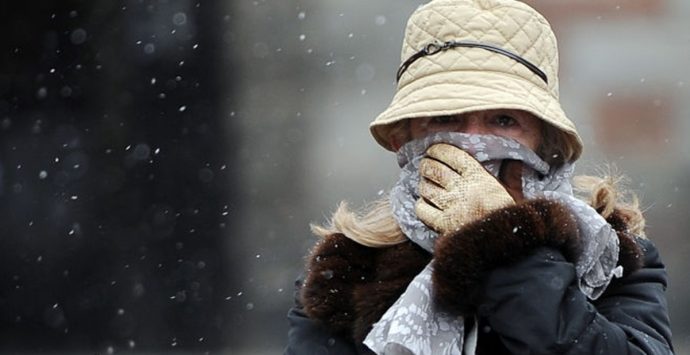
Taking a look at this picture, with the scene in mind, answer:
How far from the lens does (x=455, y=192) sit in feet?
7.42

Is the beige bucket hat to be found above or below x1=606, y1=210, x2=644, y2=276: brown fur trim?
above

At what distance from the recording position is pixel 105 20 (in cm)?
626

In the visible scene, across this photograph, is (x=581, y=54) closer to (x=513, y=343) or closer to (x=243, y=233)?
(x=243, y=233)

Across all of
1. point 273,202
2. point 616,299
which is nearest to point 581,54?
point 273,202

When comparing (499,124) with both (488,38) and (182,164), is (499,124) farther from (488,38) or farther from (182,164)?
(182,164)

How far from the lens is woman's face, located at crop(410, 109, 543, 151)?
2.36m

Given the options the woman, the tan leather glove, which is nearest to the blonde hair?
the woman

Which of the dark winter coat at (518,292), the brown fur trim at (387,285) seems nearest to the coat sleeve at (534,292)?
the dark winter coat at (518,292)

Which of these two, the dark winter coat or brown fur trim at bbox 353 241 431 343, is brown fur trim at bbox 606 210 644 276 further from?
brown fur trim at bbox 353 241 431 343

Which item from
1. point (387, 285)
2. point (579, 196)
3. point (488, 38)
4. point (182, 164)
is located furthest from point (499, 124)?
point (182, 164)

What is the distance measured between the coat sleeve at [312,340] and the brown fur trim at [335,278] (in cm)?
3

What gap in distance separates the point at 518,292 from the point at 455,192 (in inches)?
9.3

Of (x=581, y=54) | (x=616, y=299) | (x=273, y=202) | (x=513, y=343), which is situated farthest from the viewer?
(x=273, y=202)

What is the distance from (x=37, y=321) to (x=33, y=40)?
144 centimetres
